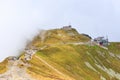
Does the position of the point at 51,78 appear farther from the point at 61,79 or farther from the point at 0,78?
the point at 0,78

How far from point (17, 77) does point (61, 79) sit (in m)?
27.6

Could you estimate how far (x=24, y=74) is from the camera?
18350 cm

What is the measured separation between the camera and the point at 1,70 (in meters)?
200

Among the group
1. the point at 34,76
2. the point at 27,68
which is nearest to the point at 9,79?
the point at 34,76

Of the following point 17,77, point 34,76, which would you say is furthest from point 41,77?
point 17,77

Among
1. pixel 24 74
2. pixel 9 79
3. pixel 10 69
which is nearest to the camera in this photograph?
pixel 9 79

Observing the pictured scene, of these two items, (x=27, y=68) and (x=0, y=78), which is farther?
(x=27, y=68)

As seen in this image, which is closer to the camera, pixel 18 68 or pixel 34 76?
Answer: pixel 34 76

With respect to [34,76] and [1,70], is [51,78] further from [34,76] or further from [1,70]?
[1,70]

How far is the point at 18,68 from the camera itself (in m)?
196

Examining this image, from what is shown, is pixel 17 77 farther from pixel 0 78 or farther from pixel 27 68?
Answer: pixel 27 68

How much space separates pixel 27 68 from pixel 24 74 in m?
15.9

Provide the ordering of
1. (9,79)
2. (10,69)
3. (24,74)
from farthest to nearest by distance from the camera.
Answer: (10,69) < (24,74) < (9,79)

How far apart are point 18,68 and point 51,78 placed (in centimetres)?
1711
